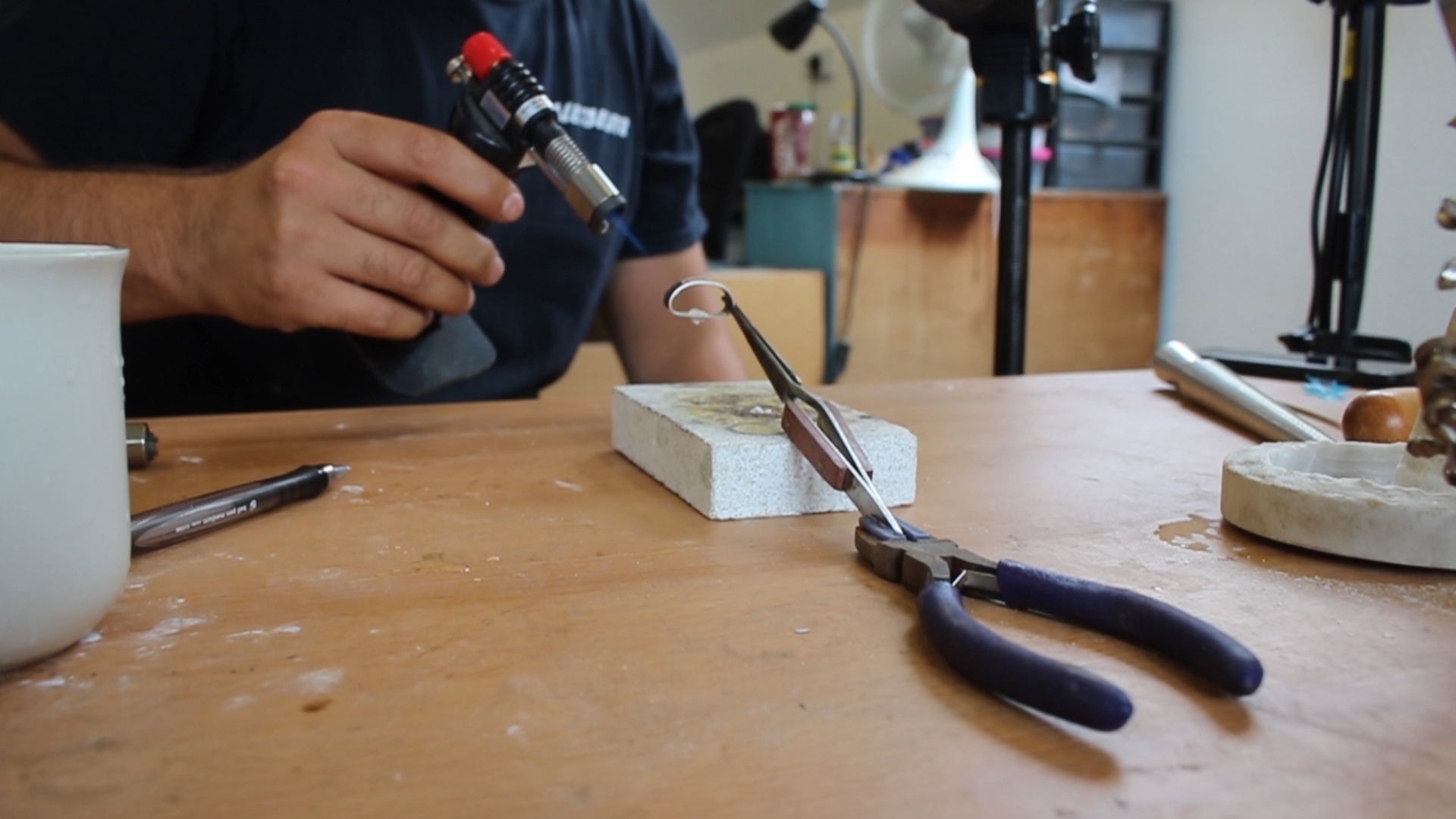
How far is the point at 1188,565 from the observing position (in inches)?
16.0

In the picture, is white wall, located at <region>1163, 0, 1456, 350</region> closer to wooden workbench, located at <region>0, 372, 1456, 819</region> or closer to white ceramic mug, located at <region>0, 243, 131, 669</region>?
wooden workbench, located at <region>0, 372, 1456, 819</region>

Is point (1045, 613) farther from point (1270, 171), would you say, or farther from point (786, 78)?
point (786, 78)

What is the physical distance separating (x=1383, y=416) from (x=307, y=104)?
839 mm

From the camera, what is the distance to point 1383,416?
0.55m

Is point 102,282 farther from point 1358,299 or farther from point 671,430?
point 1358,299

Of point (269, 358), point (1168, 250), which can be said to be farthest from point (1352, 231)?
point (1168, 250)

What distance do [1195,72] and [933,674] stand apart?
6.64 feet

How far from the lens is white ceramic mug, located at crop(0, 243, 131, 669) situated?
0.88ft

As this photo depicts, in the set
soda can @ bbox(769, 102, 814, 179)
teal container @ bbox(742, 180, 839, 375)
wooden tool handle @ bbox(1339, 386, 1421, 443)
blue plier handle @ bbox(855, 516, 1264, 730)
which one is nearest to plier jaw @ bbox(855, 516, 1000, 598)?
blue plier handle @ bbox(855, 516, 1264, 730)

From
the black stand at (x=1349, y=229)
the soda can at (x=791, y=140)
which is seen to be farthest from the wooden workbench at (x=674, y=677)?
the soda can at (x=791, y=140)

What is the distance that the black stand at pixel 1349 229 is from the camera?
916 mm

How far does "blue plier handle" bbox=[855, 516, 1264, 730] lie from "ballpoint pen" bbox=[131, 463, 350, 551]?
263mm

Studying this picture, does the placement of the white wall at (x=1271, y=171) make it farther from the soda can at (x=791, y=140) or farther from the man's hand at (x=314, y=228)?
the man's hand at (x=314, y=228)

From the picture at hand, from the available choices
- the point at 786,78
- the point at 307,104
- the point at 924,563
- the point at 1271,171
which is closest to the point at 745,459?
the point at 924,563
